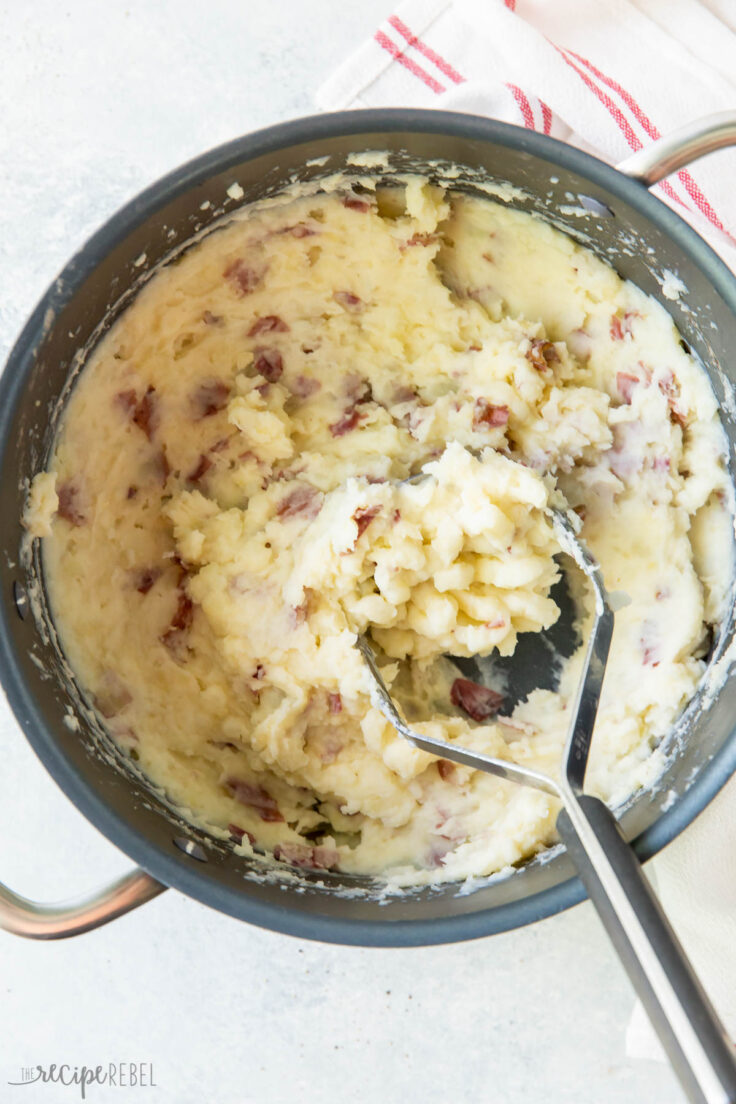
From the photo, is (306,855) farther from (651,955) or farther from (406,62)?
(406,62)

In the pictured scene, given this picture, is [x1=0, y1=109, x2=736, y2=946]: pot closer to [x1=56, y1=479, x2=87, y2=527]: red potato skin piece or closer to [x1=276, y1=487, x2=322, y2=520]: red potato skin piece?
[x1=56, y1=479, x2=87, y2=527]: red potato skin piece

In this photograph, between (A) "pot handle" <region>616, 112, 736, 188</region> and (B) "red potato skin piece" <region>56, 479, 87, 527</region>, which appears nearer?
(A) "pot handle" <region>616, 112, 736, 188</region>

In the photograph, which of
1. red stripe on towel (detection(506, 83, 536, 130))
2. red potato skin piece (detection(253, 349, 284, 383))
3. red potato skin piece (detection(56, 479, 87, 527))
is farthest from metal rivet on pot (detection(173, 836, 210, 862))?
red stripe on towel (detection(506, 83, 536, 130))

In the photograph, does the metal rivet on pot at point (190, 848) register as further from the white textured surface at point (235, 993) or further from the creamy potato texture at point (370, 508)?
the white textured surface at point (235, 993)

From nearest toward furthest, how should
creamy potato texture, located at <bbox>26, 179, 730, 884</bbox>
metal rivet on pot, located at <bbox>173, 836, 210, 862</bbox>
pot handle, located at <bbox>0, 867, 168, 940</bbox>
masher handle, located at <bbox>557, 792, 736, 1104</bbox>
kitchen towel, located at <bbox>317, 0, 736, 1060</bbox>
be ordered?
masher handle, located at <bbox>557, 792, 736, 1104</bbox> < pot handle, located at <bbox>0, 867, 168, 940</bbox> < metal rivet on pot, located at <bbox>173, 836, 210, 862</bbox> < creamy potato texture, located at <bbox>26, 179, 730, 884</bbox> < kitchen towel, located at <bbox>317, 0, 736, 1060</bbox>

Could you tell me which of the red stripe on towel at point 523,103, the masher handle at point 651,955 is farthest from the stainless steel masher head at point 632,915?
the red stripe on towel at point 523,103

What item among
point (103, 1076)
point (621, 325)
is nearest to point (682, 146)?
point (621, 325)

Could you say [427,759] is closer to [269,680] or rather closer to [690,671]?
[269,680]

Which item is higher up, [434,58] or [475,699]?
[434,58]
